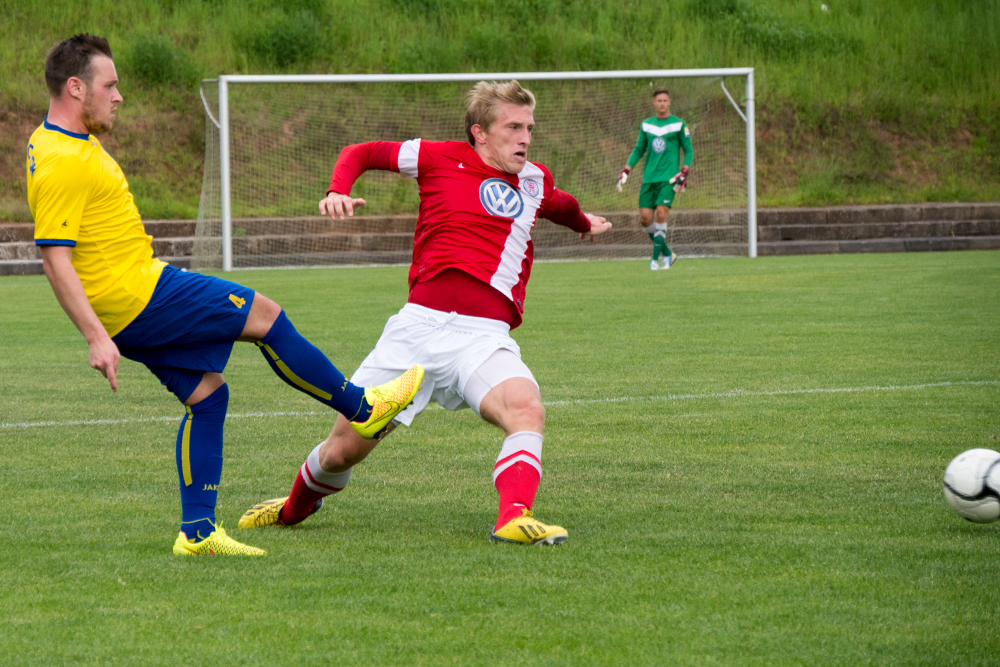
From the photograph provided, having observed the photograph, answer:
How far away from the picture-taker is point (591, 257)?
68.9ft

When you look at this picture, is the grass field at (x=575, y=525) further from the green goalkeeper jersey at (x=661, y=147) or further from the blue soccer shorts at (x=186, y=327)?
the green goalkeeper jersey at (x=661, y=147)

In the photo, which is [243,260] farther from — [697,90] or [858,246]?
[858,246]

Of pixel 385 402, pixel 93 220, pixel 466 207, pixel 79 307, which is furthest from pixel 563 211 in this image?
pixel 79 307

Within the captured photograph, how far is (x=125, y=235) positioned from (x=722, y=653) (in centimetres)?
208

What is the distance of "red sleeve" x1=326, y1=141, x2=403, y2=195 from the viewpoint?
4281 mm

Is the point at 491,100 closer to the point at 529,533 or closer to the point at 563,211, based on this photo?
the point at 563,211

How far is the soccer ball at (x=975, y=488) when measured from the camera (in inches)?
152

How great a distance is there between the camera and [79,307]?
3.39m

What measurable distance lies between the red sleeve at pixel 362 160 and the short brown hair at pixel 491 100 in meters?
0.29

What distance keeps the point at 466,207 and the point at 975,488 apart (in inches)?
75.7

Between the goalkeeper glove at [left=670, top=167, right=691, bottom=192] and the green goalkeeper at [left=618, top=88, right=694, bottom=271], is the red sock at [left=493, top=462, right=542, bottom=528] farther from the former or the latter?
the green goalkeeper at [left=618, top=88, right=694, bottom=271]

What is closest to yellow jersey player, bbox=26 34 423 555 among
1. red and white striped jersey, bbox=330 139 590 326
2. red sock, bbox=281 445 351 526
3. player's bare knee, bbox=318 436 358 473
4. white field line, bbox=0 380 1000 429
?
player's bare knee, bbox=318 436 358 473

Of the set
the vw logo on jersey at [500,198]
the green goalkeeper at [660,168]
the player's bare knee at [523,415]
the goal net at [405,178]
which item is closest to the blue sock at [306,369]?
the player's bare knee at [523,415]

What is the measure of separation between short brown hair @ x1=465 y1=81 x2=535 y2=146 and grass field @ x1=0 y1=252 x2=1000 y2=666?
137 cm
